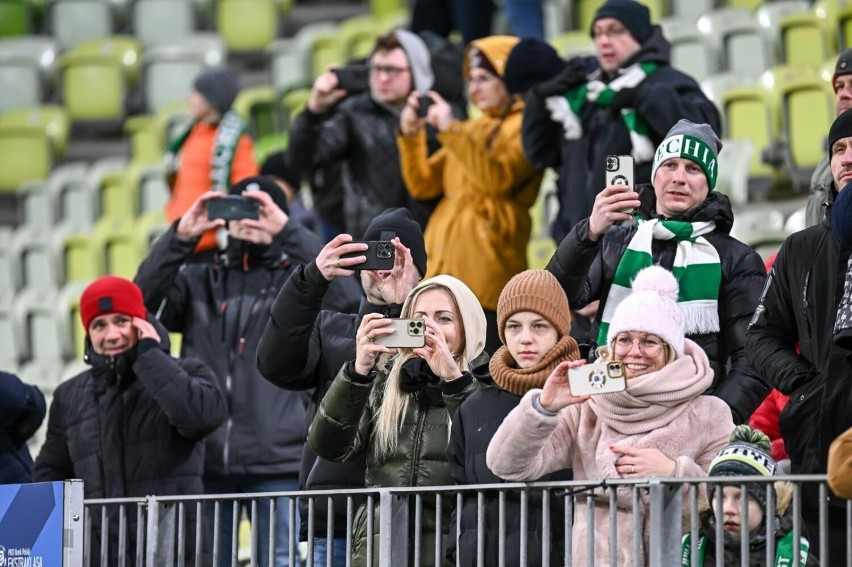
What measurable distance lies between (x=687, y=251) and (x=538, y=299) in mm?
725

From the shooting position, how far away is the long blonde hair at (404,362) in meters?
6.53

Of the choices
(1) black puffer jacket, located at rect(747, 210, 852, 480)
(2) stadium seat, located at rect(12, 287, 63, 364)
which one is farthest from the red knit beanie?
(2) stadium seat, located at rect(12, 287, 63, 364)

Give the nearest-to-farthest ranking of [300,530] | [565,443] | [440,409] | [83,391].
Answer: [565,443]
[440,409]
[300,530]
[83,391]

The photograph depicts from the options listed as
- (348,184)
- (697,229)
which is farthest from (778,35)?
(697,229)

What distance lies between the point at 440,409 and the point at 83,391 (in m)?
2.00

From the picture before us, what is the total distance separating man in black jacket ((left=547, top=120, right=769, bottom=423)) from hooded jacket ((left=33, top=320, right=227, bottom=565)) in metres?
1.65

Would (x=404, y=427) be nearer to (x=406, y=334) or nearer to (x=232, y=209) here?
(x=406, y=334)

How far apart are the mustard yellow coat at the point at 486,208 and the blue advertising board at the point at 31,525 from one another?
2545mm

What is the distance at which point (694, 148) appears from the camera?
679 centimetres

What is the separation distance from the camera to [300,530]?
702 cm

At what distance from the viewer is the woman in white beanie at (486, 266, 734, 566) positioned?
5.70 meters

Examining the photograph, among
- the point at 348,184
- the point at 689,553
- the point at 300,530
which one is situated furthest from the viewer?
the point at 348,184

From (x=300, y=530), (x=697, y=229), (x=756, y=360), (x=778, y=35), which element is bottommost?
(x=300, y=530)

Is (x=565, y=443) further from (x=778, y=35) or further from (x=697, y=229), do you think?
(x=778, y=35)
